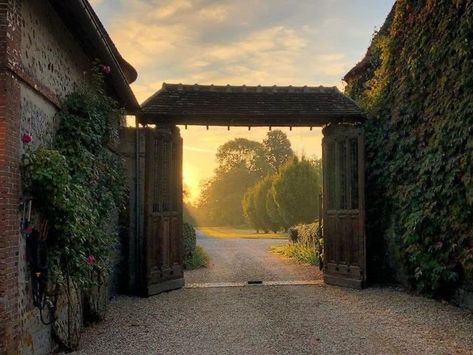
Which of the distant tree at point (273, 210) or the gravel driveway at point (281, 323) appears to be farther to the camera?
the distant tree at point (273, 210)

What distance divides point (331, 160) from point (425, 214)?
296cm

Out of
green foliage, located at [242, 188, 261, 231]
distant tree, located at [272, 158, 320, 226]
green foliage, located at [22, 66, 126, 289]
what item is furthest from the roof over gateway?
green foliage, located at [242, 188, 261, 231]

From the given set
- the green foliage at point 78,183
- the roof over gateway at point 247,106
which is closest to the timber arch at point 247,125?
the roof over gateway at point 247,106

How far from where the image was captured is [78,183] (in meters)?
6.16

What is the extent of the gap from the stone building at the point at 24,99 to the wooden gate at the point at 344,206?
5951 millimetres

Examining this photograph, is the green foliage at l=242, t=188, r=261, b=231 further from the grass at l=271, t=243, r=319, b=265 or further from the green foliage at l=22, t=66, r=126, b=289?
the green foliage at l=22, t=66, r=126, b=289

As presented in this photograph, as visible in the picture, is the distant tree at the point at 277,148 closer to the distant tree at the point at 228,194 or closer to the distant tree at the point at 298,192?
the distant tree at the point at 228,194

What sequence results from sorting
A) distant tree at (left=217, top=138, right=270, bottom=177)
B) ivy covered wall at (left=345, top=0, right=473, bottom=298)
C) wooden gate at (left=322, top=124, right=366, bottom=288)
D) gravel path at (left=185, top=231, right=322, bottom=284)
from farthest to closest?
1. distant tree at (left=217, top=138, right=270, bottom=177)
2. gravel path at (left=185, top=231, right=322, bottom=284)
3. wooden gate at (left=322, top=124, right=366, bottom=288)
4. ivy covered wall at (left=345, top=0, right=473, bottom=298)

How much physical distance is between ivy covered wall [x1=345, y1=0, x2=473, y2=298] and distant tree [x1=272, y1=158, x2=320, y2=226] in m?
17.5

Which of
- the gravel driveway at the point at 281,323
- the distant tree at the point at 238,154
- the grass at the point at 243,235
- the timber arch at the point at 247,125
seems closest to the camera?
the gravel driveway at the point at 281,323

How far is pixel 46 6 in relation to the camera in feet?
18.3

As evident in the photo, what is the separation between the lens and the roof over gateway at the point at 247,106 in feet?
35.2

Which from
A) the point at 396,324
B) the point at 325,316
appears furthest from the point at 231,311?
the point at 396,324

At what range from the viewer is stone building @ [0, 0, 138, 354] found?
4.48 meters
